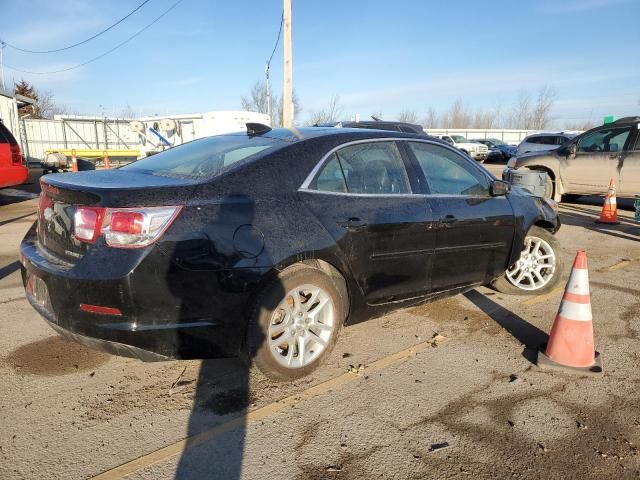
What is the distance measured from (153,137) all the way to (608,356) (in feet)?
72.5

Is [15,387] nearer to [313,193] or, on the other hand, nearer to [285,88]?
[313,193]

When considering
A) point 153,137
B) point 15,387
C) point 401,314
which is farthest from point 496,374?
point 153,137

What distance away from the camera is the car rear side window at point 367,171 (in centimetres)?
320

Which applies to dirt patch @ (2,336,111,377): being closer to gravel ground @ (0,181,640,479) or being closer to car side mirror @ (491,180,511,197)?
gravel ground @ (0,181,640,479)

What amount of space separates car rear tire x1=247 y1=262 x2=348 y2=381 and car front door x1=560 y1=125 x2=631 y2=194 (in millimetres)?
9815

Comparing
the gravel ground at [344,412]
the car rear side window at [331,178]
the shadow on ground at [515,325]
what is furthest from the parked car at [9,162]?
the shadow on ground at [515,325]

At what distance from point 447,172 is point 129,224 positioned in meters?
2.54

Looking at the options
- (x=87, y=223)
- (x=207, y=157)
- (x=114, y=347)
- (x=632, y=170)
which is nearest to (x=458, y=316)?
(x=207, y=157)

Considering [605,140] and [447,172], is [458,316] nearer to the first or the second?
[447,172]

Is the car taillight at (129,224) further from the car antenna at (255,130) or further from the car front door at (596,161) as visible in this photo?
the car front door at (596,161)

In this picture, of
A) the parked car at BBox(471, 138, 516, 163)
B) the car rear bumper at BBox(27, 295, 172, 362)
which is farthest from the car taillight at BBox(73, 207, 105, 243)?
the parked car at BBox(471, 138, 516, 163)

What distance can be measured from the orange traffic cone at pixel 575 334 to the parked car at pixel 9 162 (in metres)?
10.5

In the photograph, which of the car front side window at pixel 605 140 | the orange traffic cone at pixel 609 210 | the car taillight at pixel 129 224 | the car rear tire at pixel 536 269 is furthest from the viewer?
the car front side window at pixel 605 140

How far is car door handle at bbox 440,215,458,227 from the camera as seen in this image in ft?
12.0
